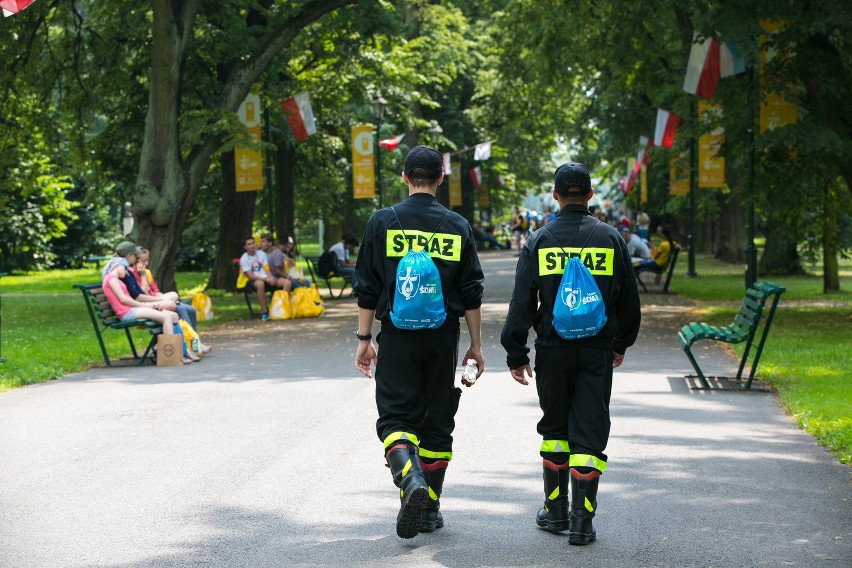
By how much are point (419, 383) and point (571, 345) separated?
77cm

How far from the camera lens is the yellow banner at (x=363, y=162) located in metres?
31.0

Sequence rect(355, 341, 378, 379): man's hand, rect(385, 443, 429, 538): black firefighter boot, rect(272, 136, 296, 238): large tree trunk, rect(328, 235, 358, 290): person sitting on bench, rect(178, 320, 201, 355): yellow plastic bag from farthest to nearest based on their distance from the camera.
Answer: rect(272, 136, 296, 238): large tree trunk < rect(328, 235, 358, 290): person sitting on bench < rect(178, 320, 201, 355): yellow plastic bag < rect(355, 341, 378, 379): man's hand < rect(385, 443, 429, 538): black firefighter boot

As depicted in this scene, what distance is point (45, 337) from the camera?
59.3 feet

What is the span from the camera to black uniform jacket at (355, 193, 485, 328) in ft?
21.3

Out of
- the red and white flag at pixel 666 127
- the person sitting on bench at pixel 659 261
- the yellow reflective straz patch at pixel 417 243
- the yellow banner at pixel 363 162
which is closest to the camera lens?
the yellow reflective straz patch at pixel 417 243

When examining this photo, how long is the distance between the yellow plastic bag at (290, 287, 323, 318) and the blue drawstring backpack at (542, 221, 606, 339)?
1605cm

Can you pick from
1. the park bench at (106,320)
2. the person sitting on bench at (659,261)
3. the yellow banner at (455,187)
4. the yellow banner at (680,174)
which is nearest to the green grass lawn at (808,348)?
the person sitting on bench at (659,261)

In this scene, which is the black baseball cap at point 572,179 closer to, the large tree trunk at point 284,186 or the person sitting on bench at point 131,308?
the person sitting on bench at point 131,308

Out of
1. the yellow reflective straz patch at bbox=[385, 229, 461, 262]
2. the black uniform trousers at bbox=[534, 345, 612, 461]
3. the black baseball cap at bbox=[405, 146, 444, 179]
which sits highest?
the black baseball cap at bbox=[405, 146, 444, 179]

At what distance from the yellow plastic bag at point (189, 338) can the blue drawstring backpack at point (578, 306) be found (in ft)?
31.5

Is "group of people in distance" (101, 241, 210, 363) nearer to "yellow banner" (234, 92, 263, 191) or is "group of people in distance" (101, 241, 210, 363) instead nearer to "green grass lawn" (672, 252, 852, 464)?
"green grass lawn" (672, 252, 852, 464)

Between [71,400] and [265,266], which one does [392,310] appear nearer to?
[71,400]

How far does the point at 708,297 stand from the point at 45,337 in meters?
13.0

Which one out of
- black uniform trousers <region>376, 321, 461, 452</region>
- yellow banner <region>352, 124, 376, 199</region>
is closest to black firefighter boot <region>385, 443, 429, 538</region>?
black uniform trousers <region>376, 321, 461, 452</region>
